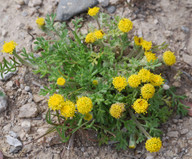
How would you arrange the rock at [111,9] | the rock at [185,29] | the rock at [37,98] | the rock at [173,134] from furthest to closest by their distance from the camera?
the rock at [111,9] < the rock at [185,29] < the rock at [37,98] < the rock at [173,134]

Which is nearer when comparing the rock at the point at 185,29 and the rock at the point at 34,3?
the rock at the point at 185,29

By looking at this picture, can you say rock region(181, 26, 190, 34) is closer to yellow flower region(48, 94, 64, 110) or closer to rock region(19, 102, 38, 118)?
yellow flower region(48, 94, 64, 110)

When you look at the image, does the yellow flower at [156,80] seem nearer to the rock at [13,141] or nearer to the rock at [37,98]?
the rock at [37,98]

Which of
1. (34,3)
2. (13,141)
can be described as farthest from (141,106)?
(34,3)

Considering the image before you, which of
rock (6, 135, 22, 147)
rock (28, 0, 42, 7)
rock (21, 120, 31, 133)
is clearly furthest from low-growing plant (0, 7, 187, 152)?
rock (28, 0, 42, 7)

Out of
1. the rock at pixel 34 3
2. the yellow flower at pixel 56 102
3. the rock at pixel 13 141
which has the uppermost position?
the rock at pixel 34 3

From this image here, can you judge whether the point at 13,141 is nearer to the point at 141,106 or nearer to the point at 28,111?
the point at 28,111

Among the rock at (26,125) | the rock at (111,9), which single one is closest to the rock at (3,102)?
the rock at (26,125)
